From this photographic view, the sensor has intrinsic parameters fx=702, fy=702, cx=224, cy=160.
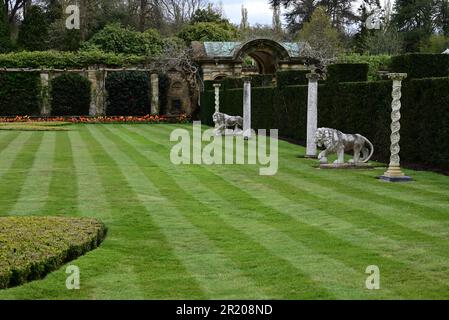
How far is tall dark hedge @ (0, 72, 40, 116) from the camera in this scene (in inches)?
1829

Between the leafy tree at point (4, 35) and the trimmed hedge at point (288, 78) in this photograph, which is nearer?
the trimmed hedge at point (288, 78)

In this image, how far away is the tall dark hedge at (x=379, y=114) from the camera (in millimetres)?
16266

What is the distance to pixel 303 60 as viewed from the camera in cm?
4575

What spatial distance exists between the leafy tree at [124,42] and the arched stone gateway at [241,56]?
29.7ft

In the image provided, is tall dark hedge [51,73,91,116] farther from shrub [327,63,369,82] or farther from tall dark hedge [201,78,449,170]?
shrub [327,63,369,82]

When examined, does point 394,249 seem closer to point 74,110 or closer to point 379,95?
point 379,95

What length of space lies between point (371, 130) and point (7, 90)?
107ft

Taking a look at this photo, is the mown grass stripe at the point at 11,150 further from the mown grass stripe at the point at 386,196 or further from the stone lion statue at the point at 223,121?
the stone lion statue at the point at 223,121

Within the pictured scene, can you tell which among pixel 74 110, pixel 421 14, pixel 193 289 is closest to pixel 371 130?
pixel 193 289

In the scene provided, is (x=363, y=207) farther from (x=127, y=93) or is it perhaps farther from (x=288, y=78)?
(x=127, y=93)

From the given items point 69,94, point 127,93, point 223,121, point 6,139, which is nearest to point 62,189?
point 6,139

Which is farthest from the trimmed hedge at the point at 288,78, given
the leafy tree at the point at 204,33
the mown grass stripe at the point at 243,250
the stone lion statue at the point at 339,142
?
the leafy tree at the point at 204,33

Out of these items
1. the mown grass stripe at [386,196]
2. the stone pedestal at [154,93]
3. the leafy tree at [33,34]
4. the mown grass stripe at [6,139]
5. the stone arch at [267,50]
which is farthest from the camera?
the leafy tree at [33,34]

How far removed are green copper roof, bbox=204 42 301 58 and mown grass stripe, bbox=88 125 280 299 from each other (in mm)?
34666
